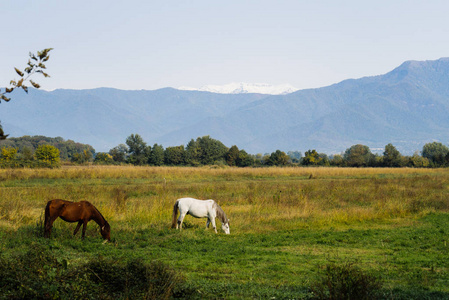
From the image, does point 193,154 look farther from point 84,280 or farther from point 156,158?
point 84,280

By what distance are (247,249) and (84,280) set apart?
22.3ft

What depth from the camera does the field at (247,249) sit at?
284 inches

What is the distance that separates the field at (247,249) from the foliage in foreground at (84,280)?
0.02 metres

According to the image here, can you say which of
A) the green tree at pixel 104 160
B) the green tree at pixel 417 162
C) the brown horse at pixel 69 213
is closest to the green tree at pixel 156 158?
the green tree at pixel 104 160

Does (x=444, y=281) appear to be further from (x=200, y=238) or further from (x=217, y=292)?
(x=200, y=238)

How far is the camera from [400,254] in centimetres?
1267

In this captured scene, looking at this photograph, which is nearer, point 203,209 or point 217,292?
point 217,292

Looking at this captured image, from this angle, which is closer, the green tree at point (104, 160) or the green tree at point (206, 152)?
the green tree at point (104, 160)

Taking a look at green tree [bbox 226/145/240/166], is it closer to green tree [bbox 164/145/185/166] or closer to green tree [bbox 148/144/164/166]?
green tree [bbox 164/145/185/166]

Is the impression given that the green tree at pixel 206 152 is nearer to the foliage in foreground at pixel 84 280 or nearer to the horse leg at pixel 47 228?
→ the horse leg at pixel 47 228

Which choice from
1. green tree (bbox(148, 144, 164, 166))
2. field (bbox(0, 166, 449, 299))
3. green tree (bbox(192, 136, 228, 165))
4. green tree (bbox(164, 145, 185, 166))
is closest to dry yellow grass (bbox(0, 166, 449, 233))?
field (bbox(0, 166, 449, 299))

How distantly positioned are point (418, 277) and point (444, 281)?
1.78 feet

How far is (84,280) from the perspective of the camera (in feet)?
22.4

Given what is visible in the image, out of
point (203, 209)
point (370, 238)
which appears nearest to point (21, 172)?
point (203, 209)
